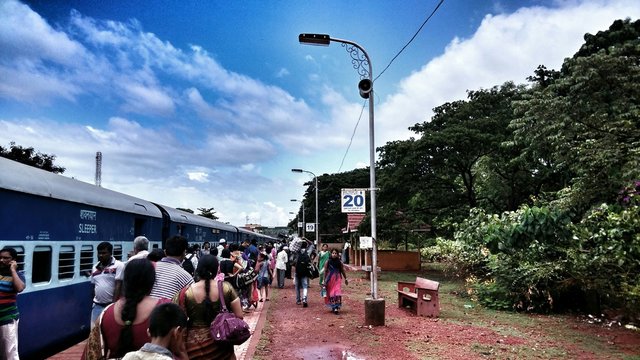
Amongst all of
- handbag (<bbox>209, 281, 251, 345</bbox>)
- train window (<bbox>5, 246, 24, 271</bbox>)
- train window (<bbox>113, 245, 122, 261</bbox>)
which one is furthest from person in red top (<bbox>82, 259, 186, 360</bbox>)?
train window (<bbox>113, 245, 122, 261</bbox>)

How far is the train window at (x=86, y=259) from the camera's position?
26.8 ft

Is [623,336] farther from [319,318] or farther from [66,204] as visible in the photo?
[66,204]

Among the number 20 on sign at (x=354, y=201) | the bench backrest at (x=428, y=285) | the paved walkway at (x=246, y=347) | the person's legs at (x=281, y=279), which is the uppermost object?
the number 20 on sign at (x=354, y=201)

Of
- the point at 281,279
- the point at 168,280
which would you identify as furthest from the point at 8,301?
the point at 281,279

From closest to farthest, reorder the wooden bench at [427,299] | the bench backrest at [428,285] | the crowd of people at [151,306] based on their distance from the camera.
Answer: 1. the crowd of people at [151,306]
2. the wooden bench at [427,299]
3. the bench backrest at [428,285]

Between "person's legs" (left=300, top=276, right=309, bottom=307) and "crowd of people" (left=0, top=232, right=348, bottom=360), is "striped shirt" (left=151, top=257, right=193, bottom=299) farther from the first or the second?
"person's legs" (left=300, top=276, right=309, bottom=307)

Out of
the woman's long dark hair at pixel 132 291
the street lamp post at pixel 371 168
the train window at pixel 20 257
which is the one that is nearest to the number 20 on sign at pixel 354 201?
the street lamp post at pixel 371 168

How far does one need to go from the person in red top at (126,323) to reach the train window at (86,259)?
561 cm

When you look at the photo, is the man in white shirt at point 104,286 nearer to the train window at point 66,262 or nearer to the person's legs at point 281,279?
the train window at point 66,262

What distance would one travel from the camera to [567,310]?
11.8 metres

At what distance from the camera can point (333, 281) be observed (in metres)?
11.5

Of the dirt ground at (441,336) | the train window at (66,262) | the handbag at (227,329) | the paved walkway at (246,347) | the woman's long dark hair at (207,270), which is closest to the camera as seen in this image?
the handbag at (227,329)

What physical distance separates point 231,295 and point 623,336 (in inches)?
326

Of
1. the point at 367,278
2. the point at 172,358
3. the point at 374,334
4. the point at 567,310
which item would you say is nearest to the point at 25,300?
the point at 172,358
